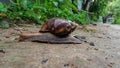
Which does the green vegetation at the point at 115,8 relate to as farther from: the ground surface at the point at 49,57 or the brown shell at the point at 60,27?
the ground surface at the point at 49,57

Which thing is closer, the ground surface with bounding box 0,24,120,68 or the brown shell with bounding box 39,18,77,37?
the ground surface with bounding box 0,24,120,68

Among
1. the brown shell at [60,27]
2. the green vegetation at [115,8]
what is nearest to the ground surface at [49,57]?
the brown shell at [60,27]

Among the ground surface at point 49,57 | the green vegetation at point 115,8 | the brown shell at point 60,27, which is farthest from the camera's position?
the green vegetation at point 115,8

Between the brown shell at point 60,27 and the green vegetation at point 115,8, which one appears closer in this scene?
the brown shell at point 60,27

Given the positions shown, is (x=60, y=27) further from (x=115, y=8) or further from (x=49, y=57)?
(x=115, y=8)

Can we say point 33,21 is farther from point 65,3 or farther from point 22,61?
point 22,61

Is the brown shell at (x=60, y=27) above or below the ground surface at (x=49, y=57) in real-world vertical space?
above

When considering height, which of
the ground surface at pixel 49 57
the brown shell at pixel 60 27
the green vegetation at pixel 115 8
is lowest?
the green vegetation at pixel 115 8

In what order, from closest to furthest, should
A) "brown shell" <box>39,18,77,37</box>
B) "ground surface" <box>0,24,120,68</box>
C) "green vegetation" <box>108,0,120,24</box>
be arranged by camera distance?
"ground surface" <box>0,24,120,68</box>, "brown shell" <box>39,18,77,37</box>, "green vegetation" <box>108,0,120,24</box>

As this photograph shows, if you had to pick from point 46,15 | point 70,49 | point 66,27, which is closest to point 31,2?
point 46,15

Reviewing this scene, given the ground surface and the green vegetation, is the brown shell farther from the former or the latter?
the green vegetation

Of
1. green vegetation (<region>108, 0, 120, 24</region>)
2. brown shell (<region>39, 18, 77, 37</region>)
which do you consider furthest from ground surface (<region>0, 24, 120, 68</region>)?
green vegetation (<region>108, 0, 120, 24</region>)
